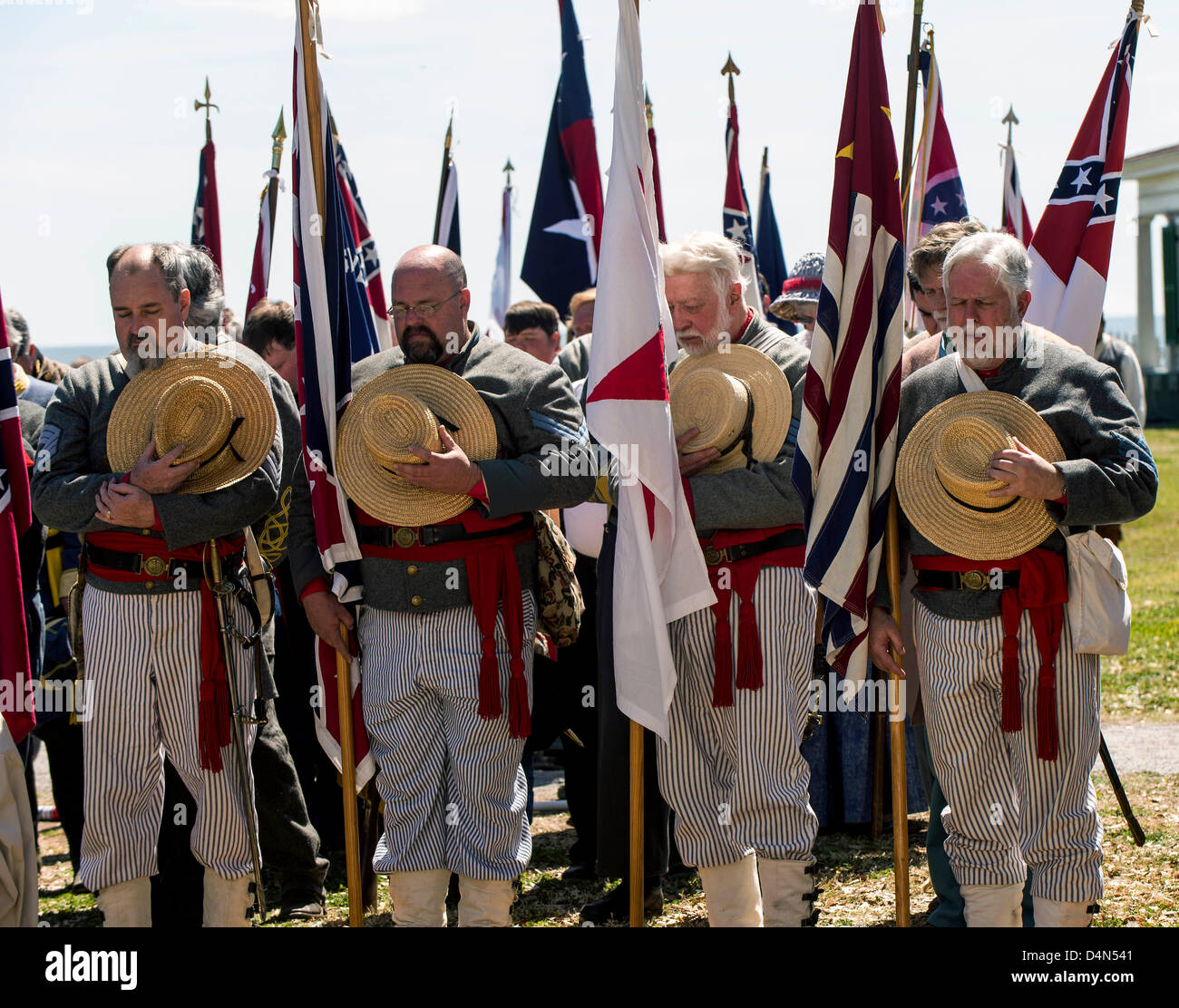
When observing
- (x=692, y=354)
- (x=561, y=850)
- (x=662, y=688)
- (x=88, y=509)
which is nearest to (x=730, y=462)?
(x=692, y=354)

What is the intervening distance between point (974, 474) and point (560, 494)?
133 centimetres

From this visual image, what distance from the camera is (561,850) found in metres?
6.88

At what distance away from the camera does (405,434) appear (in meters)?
4.40

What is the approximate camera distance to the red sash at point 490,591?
14.8ft

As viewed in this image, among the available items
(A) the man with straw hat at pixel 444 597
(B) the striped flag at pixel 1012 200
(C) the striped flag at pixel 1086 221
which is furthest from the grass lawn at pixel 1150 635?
(A) the man with straw hat at pixel 444 597

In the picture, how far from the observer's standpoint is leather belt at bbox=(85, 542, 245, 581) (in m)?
4.52

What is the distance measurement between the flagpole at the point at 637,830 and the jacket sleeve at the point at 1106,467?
156 centimetres

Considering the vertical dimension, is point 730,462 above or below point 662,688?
above

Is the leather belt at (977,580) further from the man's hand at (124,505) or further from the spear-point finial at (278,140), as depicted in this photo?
the spear-point finial at (278,140)

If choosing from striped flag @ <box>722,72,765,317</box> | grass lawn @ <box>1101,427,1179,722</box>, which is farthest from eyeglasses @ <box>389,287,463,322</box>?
grass lawn @ <box>1101,427,1179,722</box>

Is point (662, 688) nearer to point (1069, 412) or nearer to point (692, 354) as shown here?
point (692, 354)

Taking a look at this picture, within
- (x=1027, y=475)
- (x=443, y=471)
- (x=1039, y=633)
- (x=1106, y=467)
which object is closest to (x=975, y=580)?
(x=1039, y=633)
